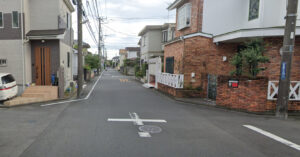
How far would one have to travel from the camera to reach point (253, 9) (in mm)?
9867

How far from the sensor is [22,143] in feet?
13.7

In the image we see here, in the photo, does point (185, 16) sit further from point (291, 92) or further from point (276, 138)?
point (276, 138)

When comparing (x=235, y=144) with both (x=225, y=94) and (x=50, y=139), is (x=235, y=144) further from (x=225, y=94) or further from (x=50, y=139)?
(x=50, y=139)

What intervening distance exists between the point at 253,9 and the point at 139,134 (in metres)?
9.73

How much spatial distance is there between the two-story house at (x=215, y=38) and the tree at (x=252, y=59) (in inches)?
37.3

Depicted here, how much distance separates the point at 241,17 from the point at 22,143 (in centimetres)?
1228

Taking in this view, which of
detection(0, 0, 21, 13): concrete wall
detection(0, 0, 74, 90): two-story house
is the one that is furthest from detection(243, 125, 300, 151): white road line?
detection(0, 0, 21, 13): concrete wall

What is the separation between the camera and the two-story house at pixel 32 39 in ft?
35.1

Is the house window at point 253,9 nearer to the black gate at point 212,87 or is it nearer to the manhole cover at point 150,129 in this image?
the black gate at point 212,87

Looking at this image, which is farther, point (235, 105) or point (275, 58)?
point (275, 58)

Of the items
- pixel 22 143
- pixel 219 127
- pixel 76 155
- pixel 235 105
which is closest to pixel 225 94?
pixel 235 105

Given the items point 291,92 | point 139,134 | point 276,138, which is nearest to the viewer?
point 276,138

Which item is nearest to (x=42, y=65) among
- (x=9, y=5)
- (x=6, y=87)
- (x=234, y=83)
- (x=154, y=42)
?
(x=6, y=87)

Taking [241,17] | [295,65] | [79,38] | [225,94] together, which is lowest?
[225,94]
